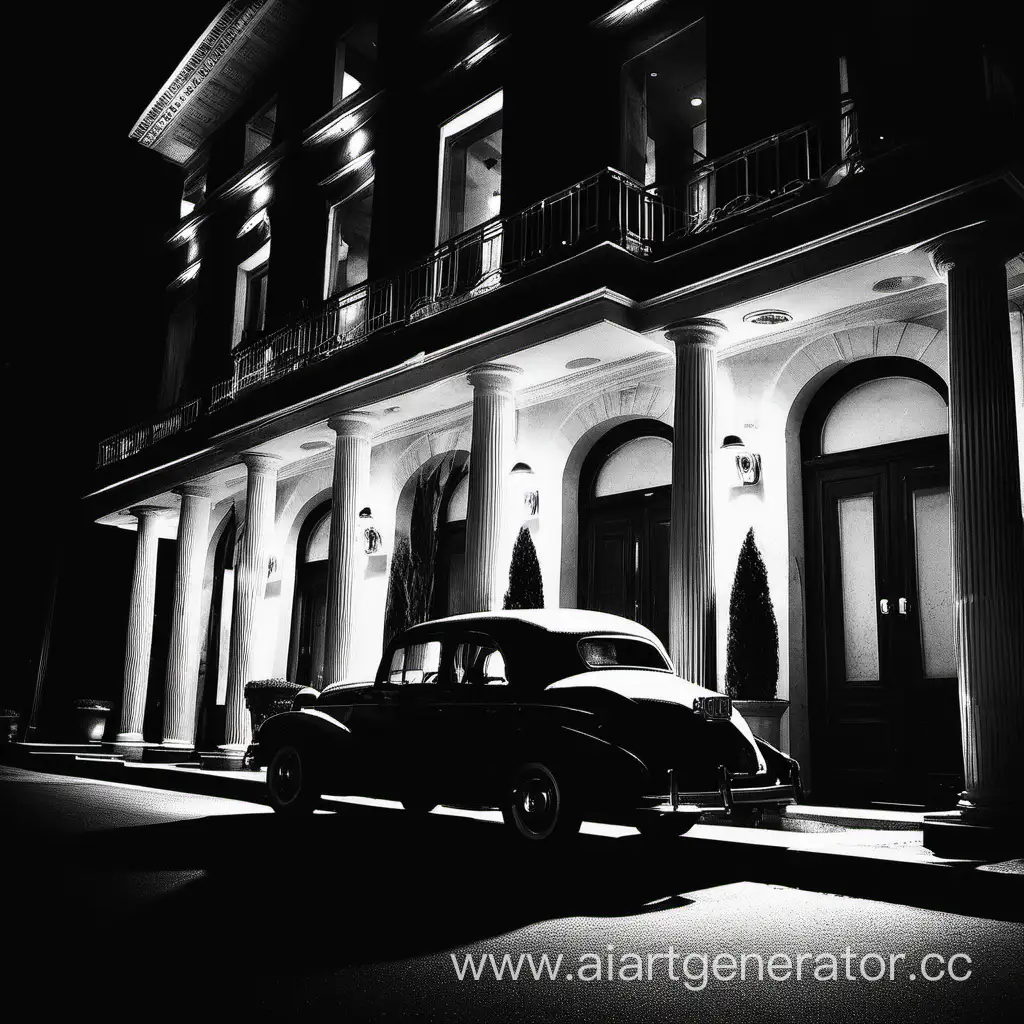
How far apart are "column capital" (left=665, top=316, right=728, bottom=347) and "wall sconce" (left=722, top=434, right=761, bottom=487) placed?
1296mm

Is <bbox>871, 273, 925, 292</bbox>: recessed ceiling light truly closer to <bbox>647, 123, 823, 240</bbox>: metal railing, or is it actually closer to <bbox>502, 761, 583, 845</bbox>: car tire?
<bbox>647, 123, 823, 240</bbox>: metal railing

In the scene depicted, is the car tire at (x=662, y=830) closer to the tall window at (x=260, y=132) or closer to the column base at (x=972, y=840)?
the column base at (x=972, y=840)

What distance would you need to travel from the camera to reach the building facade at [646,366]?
9125mm

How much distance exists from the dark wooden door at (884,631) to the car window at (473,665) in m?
4.97

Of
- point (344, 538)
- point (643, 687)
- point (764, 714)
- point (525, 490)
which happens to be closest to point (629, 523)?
point (525, 490)

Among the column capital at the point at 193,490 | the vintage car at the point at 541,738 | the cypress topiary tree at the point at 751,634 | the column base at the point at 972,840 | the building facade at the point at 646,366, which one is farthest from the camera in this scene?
the column capital at the point at 193,490

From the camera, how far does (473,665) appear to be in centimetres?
780

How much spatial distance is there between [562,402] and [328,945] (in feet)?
36.8

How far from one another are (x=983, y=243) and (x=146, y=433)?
718 inches

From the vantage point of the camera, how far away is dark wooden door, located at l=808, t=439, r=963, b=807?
1031cm

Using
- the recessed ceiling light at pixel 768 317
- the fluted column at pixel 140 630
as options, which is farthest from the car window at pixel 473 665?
the fluted column at pixel 140 630

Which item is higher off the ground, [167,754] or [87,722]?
[87,722]

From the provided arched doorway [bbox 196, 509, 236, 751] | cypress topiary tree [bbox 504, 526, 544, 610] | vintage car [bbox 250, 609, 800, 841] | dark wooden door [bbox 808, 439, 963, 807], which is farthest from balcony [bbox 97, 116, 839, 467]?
vintage car [bbox 250, 609, 800, 841]

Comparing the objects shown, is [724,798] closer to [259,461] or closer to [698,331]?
[698,331]
